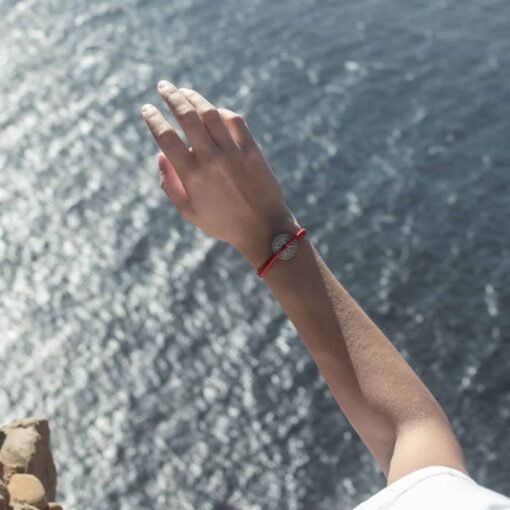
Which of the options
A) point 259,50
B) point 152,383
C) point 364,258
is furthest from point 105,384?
point 259,50

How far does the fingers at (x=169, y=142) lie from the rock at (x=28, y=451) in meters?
11.5

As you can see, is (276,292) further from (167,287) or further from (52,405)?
(167,287)

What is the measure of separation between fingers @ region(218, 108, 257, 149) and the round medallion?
0.49 m

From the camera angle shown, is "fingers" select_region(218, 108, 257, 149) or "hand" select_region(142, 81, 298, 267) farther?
"fingers" select_region(218, 108, 257, 149)

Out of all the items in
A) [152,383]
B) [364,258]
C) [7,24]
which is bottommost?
[364,258]

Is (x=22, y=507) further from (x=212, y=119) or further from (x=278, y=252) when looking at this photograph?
(x=212, y=119)

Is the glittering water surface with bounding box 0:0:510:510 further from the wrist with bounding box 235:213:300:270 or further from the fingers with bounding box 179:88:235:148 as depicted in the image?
the fingers with bounding box 179:88:235:148

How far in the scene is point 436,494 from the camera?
3.48 meters

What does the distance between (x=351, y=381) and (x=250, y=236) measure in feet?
3.03

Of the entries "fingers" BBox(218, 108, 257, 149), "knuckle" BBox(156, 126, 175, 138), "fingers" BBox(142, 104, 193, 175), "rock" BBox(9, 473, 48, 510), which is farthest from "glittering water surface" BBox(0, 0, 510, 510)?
"knuckle" BBox(156, 126, 175, 138)

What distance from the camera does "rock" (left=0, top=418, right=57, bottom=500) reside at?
15.7m

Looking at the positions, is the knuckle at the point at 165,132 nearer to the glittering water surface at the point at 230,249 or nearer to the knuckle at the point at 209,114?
the knuckle at the point at 209,114

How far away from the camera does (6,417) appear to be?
91.2ft

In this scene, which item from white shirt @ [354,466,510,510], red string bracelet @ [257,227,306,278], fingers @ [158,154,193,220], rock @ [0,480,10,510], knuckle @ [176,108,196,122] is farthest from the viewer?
rock @ [0,480,10,510]
